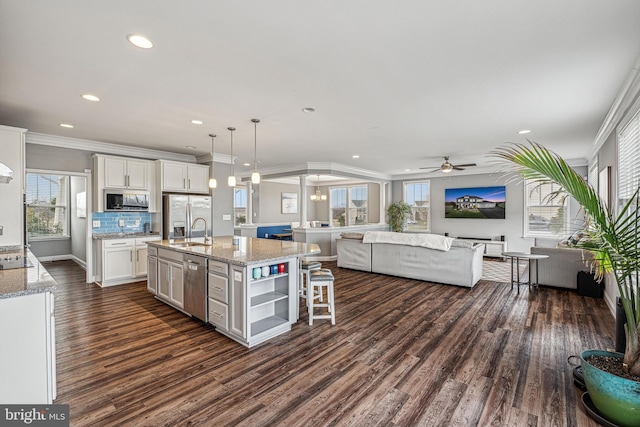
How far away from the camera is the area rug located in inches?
229

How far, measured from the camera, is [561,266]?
501 cm

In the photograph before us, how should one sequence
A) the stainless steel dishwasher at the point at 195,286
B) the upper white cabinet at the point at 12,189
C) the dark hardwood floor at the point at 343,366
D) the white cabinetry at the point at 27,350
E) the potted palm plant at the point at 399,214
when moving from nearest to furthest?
1. the white cabinetry at the point at 27,350
2. the dark hardwood floor at the point at 343,366
3. the stainless steel dishwasher at the point at 195,286
4. the upper white cabinet at the point at 12,189
5. the potted palm plant at the point at 399,214

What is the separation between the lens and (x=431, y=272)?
213 inches

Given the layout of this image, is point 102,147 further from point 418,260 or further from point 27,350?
point 418,260

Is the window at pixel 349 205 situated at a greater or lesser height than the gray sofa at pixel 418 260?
greater

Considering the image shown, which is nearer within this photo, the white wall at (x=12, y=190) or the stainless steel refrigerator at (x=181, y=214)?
the white wall at (x=12, y=190)

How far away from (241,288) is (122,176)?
159 inches

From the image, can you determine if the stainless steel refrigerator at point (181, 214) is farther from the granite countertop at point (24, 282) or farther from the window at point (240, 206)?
the window at point (240, 206)

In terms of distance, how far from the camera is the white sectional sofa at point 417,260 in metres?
5.10

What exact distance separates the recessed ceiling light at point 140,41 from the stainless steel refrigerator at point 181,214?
12.9 feet

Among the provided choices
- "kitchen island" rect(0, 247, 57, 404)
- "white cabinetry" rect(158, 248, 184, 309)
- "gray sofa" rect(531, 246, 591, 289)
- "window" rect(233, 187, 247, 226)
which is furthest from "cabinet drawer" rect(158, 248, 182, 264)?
"window" rect(233, 187, 247, 226)

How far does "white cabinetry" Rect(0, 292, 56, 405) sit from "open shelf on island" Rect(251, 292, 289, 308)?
1532mm

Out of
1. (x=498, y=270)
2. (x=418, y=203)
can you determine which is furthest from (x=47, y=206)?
(x=498, y=270)

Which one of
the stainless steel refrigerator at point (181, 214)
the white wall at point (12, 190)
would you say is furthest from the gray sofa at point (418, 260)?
the white wall at point (12, 190)
